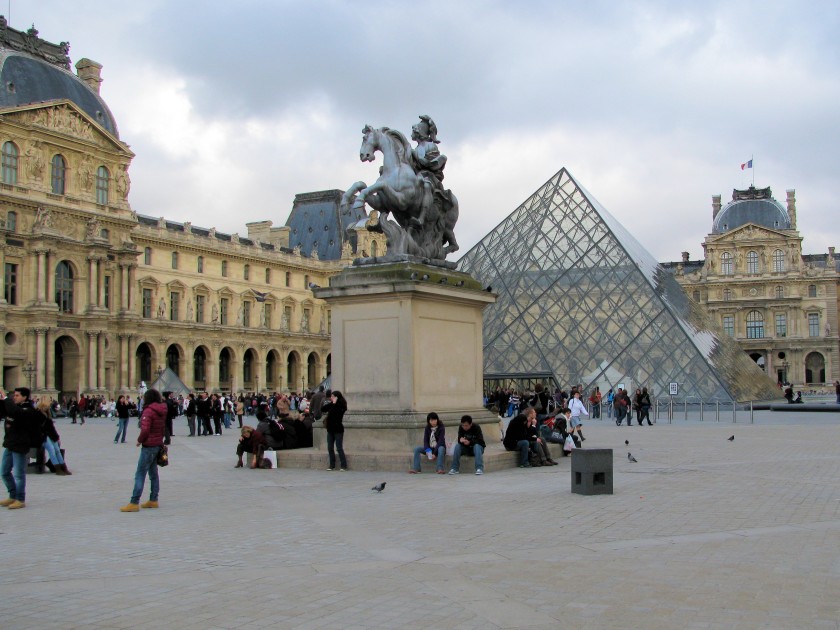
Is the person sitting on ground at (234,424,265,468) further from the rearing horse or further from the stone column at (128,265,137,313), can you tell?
the stone column at (128,265,137,313)

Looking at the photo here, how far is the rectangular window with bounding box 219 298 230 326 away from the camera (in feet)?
224

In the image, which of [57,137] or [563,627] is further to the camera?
[57,137]

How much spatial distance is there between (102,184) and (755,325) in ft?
208

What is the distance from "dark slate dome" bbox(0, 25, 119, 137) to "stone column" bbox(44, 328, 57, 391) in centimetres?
1177

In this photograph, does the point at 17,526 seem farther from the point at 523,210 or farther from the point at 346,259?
the point at 346,259

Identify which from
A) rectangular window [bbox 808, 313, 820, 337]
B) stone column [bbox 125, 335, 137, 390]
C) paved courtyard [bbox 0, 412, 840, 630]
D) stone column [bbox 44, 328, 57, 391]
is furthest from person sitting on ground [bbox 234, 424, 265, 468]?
rectangular window [bbox 808, 313, 820, 337]

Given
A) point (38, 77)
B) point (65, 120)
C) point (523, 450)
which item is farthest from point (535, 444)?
point (38, 77)

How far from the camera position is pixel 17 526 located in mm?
8164

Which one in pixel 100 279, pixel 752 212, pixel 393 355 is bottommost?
pixel 393 355

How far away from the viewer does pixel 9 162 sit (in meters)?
49.1

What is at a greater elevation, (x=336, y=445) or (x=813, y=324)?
(x=813, y=324)

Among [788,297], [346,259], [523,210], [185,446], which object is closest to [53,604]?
[185,446]

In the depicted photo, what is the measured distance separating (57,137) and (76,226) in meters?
4.97

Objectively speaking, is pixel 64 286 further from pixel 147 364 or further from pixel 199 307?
pixel 199 307
